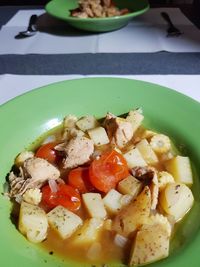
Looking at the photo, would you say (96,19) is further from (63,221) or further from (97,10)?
(63,221)

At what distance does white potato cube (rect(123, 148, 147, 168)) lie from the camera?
2.79ft

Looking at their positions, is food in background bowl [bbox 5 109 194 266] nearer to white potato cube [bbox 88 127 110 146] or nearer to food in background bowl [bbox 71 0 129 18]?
white potato cube [bbox 88 127 110 146]

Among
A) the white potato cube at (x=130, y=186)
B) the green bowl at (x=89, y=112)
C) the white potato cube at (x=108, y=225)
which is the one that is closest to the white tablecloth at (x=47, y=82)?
the green bowl at (x=89, y=112)

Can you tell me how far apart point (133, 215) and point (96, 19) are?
3.21ft

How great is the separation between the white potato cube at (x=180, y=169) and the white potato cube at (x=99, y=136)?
7.1 inches

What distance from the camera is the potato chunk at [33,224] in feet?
2.31

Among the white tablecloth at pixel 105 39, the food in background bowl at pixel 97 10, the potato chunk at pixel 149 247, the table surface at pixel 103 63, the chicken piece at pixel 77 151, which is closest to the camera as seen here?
the potato chunk at pixel 149 247

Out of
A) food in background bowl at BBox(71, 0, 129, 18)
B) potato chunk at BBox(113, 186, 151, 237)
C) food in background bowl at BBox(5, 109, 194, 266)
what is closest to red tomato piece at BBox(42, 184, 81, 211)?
food in background bowl at BBox(5, 109, 194, 266)

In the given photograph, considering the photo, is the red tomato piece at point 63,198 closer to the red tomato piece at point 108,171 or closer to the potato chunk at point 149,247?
the red tomato piece at point 108,171

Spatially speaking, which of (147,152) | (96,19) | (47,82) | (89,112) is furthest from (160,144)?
(96,19)

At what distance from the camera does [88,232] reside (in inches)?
28.5

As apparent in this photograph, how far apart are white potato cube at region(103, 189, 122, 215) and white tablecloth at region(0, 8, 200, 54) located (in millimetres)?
806

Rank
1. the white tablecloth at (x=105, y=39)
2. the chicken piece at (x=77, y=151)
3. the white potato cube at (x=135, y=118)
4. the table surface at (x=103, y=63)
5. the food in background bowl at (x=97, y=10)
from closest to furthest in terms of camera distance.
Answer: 1. the chicken piece at (x=77, y=151)
2. the white potato cube at (x=135, y=118)
3. the table surface at (x=103, y=63)
4. the white tablecloth at (x=105, y=39)
5. the food in background bowl at (x=97, y=10)

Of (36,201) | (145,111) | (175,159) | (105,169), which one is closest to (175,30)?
(145,111)
